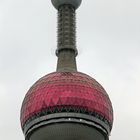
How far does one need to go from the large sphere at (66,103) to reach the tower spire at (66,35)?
9.18ft

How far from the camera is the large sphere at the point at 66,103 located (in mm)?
108125

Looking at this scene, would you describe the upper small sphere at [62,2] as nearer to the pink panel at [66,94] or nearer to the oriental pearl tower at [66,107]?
the oriental pearl tower at [66,107]

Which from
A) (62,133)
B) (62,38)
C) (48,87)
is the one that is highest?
(62,38)

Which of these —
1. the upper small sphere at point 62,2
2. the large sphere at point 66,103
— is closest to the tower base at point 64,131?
the large sphere at point 66,103

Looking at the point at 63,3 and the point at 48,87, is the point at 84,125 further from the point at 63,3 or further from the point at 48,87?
the point at 63,3

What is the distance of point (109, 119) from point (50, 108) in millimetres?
10727

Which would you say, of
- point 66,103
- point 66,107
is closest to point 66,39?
point 66,103

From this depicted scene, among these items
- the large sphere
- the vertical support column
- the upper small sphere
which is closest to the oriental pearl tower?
the large sphere

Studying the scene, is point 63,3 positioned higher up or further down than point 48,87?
higher up

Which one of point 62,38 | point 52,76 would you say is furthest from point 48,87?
point 62,38

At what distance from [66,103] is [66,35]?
53.1 ft

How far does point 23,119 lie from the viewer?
11156 cm

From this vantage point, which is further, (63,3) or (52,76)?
(63,3)

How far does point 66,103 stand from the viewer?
108375 millimetres
